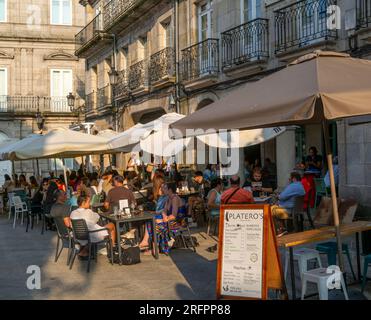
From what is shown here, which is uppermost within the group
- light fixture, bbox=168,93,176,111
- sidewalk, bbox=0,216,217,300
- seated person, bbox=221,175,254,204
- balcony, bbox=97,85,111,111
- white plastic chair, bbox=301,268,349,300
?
balcony, bbox=97,85,111,111

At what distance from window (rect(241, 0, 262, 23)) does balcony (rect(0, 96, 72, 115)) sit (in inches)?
819

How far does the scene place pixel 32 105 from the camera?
32688 mm

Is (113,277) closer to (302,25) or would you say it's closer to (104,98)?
(302,25)

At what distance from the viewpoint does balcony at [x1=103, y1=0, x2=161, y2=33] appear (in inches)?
772

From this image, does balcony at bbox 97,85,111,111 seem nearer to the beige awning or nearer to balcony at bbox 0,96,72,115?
balcony at bbox 0,96,72,115

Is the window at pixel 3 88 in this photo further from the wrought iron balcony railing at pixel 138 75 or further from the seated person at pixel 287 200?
the seated person at pixel 287 200

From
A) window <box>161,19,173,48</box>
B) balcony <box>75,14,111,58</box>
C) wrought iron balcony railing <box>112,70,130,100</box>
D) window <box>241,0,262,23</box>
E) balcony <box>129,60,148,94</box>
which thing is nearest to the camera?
window <box>241,0,262,23</box>

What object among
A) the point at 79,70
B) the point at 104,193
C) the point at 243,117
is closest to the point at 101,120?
the point at 79,70

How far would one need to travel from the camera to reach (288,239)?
5.30 m

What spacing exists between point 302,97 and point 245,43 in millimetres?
9866

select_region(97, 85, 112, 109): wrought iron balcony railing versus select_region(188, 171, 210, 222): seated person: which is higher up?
select_region(97, 85, 112, 109): wrought iron balcony railing

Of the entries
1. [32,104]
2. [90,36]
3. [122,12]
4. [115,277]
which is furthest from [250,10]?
[32,104]

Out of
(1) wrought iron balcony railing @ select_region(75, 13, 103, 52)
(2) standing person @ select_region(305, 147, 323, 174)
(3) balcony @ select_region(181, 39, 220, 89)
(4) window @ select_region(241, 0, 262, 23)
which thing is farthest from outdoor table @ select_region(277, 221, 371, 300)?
(1) wrought iron balcony railing @ select_region(75, 13, 103, 52)

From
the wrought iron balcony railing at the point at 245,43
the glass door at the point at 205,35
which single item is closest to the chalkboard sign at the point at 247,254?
the wrought iron balcony railing at the point at 245,43
